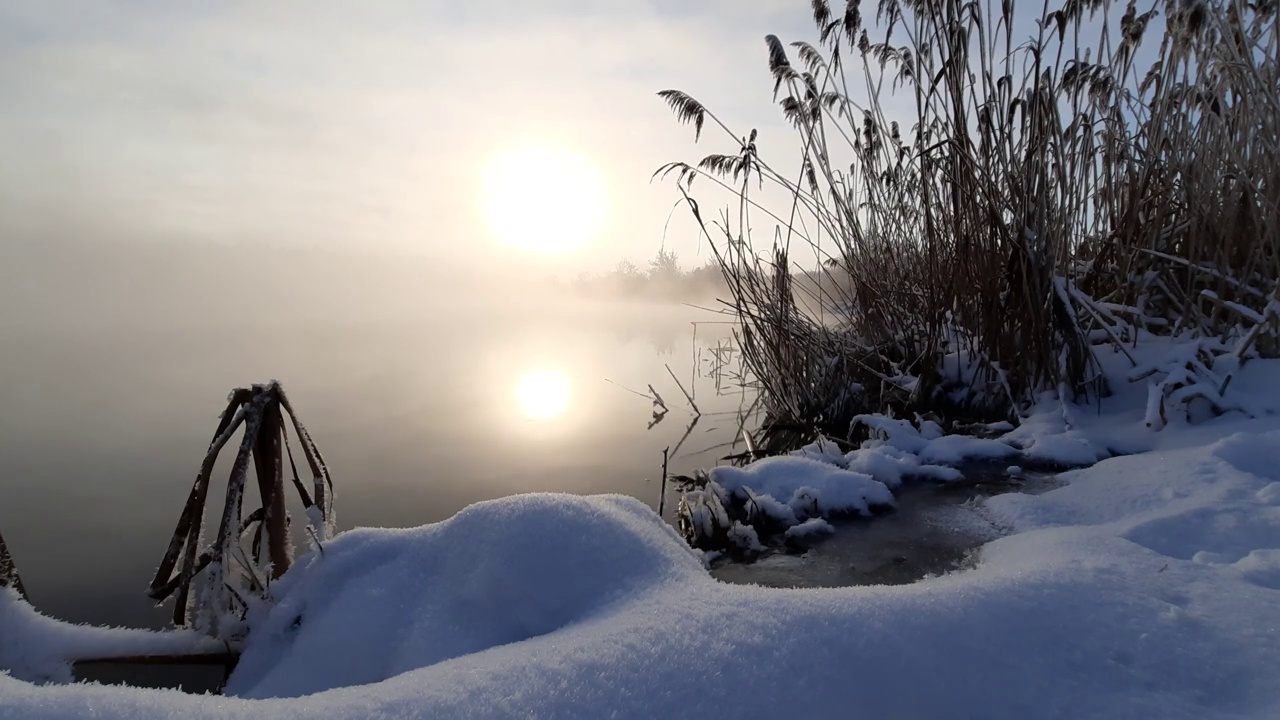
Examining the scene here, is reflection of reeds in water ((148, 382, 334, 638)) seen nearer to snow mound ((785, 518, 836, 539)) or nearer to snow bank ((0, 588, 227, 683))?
snow bank ((0, 588, 227, 683))

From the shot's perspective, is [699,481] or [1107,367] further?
[1107,367]

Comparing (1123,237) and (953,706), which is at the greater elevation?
(1123,237)

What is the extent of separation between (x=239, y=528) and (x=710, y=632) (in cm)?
90

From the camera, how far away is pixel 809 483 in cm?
182

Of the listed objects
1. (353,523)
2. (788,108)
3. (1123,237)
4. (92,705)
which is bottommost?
(353,523)

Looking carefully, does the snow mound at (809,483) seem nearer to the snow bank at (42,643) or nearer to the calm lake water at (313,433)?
the calm lake water at (313,433)

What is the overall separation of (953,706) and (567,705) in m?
0.41

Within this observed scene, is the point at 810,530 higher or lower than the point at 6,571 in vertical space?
lower

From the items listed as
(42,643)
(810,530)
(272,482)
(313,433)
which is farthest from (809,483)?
(313,433)

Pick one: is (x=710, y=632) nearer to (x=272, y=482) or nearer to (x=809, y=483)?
(x=272, y=482)

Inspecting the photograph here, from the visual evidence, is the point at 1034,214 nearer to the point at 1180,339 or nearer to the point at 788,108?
the point at 1180,339

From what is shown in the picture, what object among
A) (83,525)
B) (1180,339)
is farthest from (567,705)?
(1180,339)

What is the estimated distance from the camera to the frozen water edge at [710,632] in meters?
0.65

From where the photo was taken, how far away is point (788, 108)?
3.34 m
